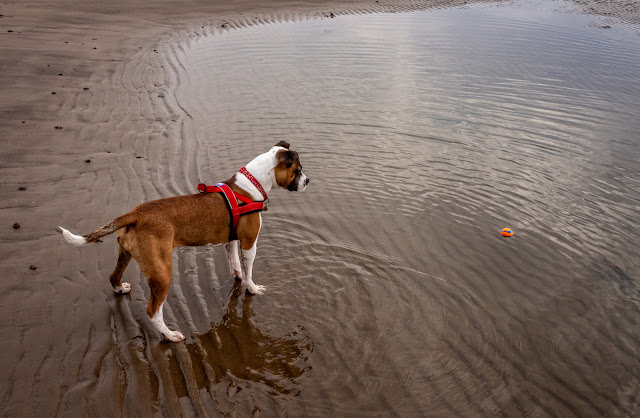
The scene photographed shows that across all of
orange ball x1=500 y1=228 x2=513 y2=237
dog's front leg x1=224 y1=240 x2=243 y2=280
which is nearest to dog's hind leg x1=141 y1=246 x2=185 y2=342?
dog's front leg x1=224 y1=240 x2=243 y2=280

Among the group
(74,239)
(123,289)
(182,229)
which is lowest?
(123,289)

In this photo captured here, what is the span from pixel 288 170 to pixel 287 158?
0.49ft

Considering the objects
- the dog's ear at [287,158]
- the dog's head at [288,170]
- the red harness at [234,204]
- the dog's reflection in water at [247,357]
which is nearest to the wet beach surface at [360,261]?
the dog's reflection in water at [247,357]

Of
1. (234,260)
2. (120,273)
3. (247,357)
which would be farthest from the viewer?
(234,260)

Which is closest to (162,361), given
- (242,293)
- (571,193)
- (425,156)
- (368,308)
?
(242,293)

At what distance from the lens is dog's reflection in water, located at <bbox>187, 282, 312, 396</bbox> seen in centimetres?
478

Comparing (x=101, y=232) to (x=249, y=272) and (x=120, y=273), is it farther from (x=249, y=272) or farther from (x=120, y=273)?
(x=249, y=272)

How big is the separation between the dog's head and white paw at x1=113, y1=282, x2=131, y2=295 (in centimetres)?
211

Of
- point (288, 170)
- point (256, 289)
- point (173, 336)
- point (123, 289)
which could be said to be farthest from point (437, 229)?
point (123, 289)

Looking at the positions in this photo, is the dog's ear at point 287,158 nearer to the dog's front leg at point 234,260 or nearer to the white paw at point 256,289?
the dog's front leg at point 234,260

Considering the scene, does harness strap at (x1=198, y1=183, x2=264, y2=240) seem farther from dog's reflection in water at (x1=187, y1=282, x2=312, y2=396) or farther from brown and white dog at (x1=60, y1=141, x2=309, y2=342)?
→ dog's reflection in water at (x1=187, y1=282, x2=312, y2=396)

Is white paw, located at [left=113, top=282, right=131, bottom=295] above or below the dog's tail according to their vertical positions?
below

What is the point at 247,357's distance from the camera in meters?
5.09

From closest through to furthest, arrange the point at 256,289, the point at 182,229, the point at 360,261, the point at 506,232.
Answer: the point at 182,229, the point at 256,289, the point at 360,261, the point at 506,232
